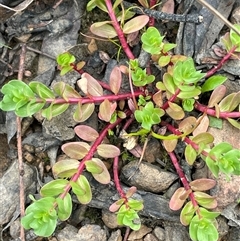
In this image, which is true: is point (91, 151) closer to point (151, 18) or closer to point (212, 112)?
point (212, 112)

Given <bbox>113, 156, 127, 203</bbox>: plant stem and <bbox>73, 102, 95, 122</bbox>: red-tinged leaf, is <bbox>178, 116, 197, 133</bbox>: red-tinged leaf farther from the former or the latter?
<bbox>73, 102, 95, 122</bbox>: red-tinged leaf

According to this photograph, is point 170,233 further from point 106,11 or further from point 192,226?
point 106,11

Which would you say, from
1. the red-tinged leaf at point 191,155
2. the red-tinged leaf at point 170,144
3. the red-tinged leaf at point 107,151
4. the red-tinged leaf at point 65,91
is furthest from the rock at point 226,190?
the red-tinged leaf at point 65,91

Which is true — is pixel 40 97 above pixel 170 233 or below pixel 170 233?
above

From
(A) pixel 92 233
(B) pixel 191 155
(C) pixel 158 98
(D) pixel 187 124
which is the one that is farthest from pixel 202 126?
(A) pixel 92 233

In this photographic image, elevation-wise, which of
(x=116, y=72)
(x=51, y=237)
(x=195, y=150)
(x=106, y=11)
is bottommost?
(x=51, y=237)

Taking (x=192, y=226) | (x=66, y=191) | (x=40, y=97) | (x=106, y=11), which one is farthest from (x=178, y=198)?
(x=106, y=11)
